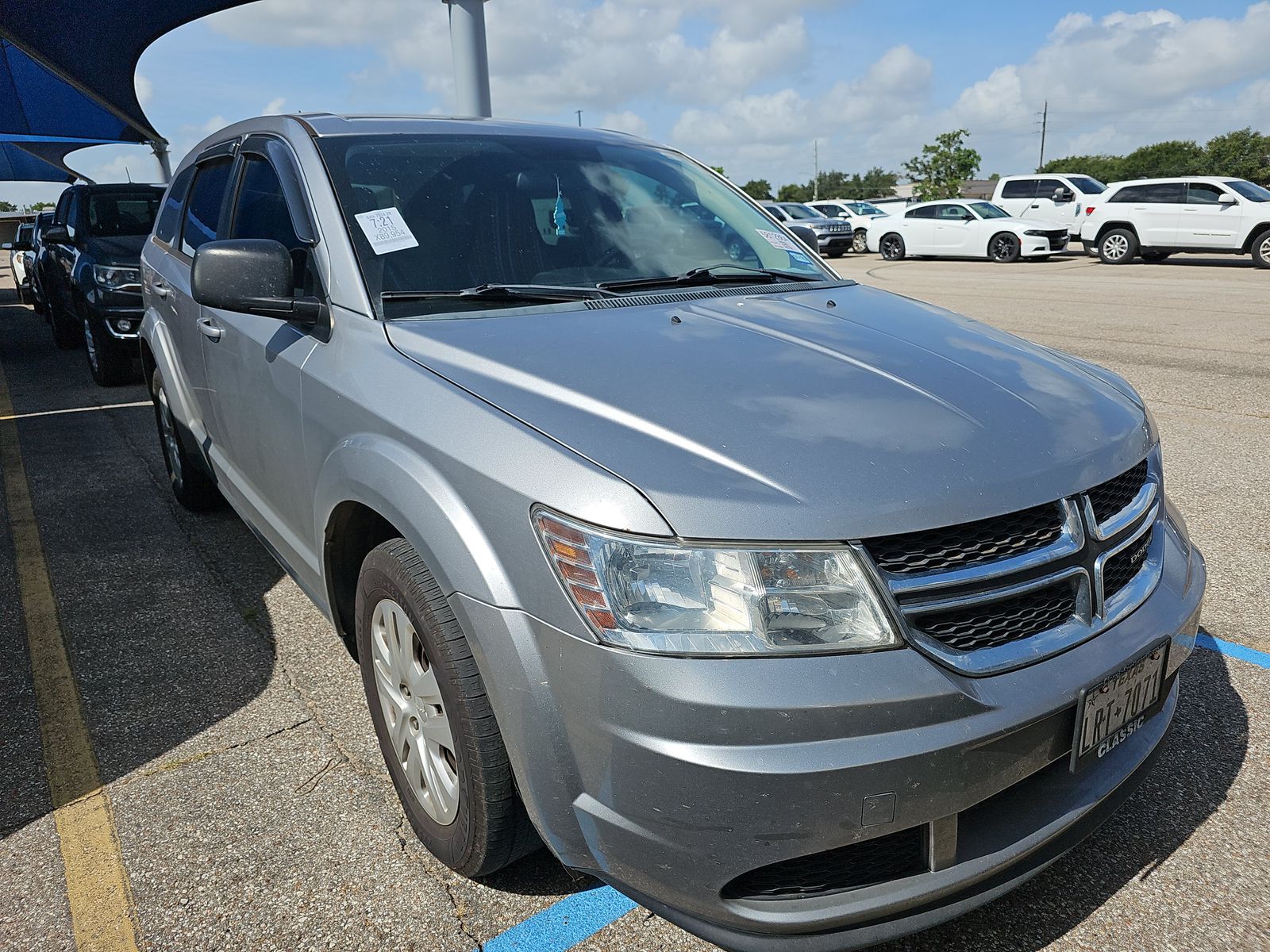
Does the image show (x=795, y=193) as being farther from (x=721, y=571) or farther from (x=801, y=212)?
(x=721, y=571)

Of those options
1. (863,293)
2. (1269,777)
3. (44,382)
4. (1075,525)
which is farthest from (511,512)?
(44,382)

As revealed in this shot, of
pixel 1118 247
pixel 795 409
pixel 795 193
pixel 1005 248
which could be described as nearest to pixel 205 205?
pixel 795 409

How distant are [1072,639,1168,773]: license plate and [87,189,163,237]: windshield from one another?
9.85 metres

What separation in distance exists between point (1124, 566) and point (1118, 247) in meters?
21.1

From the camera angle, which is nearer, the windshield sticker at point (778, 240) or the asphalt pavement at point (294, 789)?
the asphalt pavement at point (294, 789)

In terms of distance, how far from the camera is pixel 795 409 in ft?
6.45

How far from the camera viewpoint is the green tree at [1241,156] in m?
60.1

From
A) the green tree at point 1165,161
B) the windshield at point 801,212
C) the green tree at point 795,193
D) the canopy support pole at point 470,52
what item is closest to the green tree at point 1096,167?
the green tree at point 1165,161

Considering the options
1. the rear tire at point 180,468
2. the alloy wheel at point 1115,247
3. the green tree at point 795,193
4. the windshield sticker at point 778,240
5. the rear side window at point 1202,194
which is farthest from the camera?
the green tree at point 795,193

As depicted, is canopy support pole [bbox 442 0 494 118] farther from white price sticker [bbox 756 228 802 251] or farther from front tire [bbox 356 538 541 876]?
front tire [bbox 356 538 541 876]

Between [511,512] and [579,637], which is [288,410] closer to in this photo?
[511,512]

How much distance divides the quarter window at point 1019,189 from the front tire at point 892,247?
305cm

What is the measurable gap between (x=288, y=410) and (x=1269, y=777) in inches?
116

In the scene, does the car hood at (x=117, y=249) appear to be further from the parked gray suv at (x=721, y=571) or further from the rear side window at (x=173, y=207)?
the parked gray suv at (x=721, y=571)
